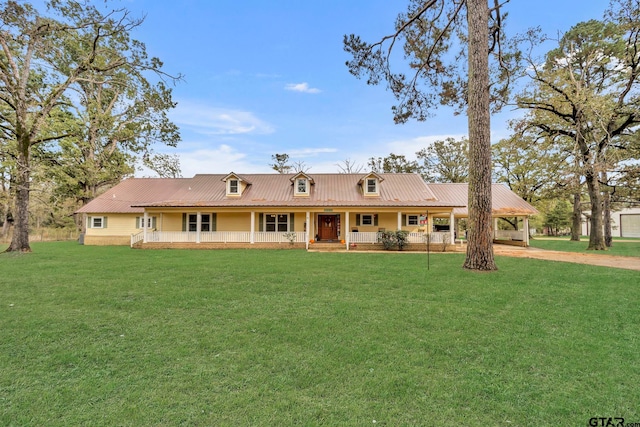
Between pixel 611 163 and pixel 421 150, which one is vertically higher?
pixel 421 150

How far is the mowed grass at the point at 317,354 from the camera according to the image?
7.90ft

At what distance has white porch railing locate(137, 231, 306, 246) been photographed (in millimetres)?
16500

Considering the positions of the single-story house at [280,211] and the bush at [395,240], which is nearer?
the bush at [395,240]

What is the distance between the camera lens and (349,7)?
519 inches

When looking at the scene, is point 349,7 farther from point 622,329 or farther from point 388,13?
point 622,329

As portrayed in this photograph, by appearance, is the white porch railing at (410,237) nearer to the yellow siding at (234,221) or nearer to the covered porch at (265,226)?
the covered porch at (265,226)

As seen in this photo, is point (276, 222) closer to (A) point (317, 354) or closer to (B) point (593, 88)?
(A) point (317, 354)

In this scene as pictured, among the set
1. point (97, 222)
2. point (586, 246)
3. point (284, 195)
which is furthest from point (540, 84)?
point (97, 222)

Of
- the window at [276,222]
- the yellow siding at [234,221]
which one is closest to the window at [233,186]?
the yellow siding at [234,221]

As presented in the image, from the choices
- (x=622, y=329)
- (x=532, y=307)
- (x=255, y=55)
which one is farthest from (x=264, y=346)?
(x=255, y=55)

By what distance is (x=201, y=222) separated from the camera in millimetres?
17562

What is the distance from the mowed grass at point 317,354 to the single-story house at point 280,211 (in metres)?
9.74

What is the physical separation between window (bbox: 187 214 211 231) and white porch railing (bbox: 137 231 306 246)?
1.04 metres

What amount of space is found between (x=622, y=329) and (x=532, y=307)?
44.8 inches
